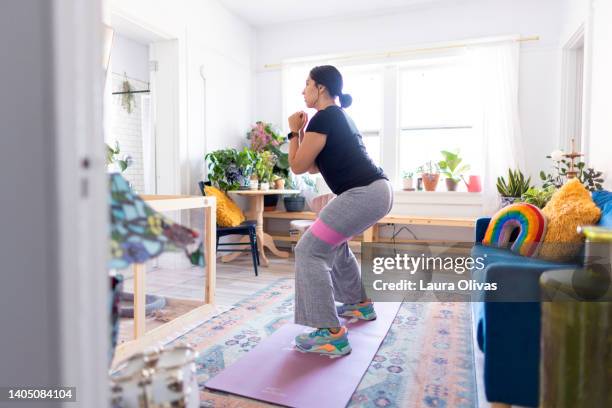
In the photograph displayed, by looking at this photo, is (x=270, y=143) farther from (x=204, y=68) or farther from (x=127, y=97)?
(x=127, y=97)

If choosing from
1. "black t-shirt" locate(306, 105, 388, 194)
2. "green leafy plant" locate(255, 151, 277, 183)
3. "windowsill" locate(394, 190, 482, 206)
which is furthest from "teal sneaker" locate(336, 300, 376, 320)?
"windowsill" locate(394, 190, 482, 206)

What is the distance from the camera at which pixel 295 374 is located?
1.81 meters

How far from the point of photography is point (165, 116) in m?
4.04

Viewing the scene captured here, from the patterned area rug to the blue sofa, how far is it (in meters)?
0.28

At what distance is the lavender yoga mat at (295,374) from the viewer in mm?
1625

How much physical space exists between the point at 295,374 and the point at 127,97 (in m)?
4.36

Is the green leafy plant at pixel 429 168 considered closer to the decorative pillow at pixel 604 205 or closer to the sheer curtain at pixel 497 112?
the sheer curtain at pixel 497 112

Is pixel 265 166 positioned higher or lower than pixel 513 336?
higher

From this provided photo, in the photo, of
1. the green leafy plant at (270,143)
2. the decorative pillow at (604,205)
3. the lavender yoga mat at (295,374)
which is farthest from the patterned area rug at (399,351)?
the green leafy plant at (270,143)

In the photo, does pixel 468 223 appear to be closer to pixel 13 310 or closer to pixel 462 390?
pixel 462 390

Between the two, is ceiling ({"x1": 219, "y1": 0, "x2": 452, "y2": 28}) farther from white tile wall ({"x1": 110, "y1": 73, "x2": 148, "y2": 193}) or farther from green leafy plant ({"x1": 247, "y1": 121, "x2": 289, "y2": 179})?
white tile wall ({"x1": 110, "y1": 73, "x2": 148, "y2": 193})

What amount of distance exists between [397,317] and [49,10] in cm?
242

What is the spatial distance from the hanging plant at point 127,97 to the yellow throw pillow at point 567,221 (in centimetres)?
458

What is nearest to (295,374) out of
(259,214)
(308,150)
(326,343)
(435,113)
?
(326,343)
